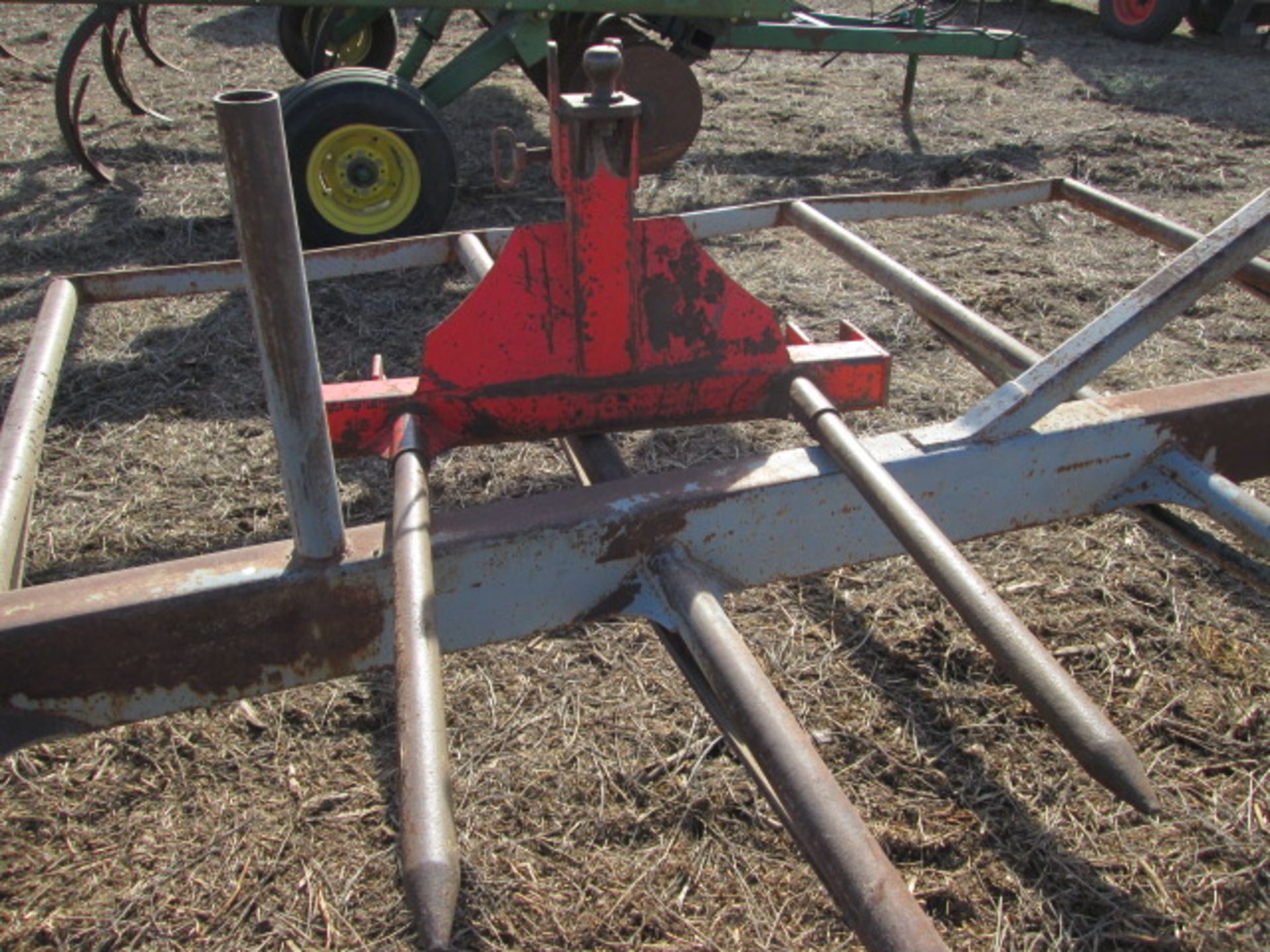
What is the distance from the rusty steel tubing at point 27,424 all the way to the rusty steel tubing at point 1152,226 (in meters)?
2.98

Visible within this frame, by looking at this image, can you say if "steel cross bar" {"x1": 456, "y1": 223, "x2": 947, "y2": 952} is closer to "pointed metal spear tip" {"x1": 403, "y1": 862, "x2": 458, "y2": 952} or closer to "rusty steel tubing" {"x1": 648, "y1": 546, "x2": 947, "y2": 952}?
"rusty steel tubing" {"x1": 648, "y1": 546, "x2": 947, "y2": 952}

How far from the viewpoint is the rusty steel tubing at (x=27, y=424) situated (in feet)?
6.53

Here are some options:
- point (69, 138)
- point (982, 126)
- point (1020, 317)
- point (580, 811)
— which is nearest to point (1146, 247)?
point (1020, 317)

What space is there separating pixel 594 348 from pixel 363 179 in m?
3.01

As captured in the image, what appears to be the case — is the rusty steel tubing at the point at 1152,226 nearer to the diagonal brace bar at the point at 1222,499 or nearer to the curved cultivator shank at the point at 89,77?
the diagonal brace bar at the point at 1222,499

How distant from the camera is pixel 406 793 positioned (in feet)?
3.68

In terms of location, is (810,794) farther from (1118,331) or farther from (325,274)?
(325,274)

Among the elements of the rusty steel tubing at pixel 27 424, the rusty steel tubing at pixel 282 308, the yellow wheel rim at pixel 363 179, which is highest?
the rusty steel tubing at pixel 282 308

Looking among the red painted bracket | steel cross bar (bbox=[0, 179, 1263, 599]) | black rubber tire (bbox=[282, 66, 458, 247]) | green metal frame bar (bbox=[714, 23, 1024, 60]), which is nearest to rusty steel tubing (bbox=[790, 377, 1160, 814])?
the red painted bracket

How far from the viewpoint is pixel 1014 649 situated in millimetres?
1314

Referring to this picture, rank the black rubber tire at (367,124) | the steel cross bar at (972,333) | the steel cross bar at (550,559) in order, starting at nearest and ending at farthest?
the steel cross bar at (550,559) < the steel cross bar at (972,333) < the black rubber tire at (367,124)

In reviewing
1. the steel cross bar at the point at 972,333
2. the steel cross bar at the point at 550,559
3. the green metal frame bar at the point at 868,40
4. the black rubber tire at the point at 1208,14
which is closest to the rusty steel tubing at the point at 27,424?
the steel cross bar at the point at 550,559

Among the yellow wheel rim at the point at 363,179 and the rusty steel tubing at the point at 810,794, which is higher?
the rusty steel tubing at the point at 810,794

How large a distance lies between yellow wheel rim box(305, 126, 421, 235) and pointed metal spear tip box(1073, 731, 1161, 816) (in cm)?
429
